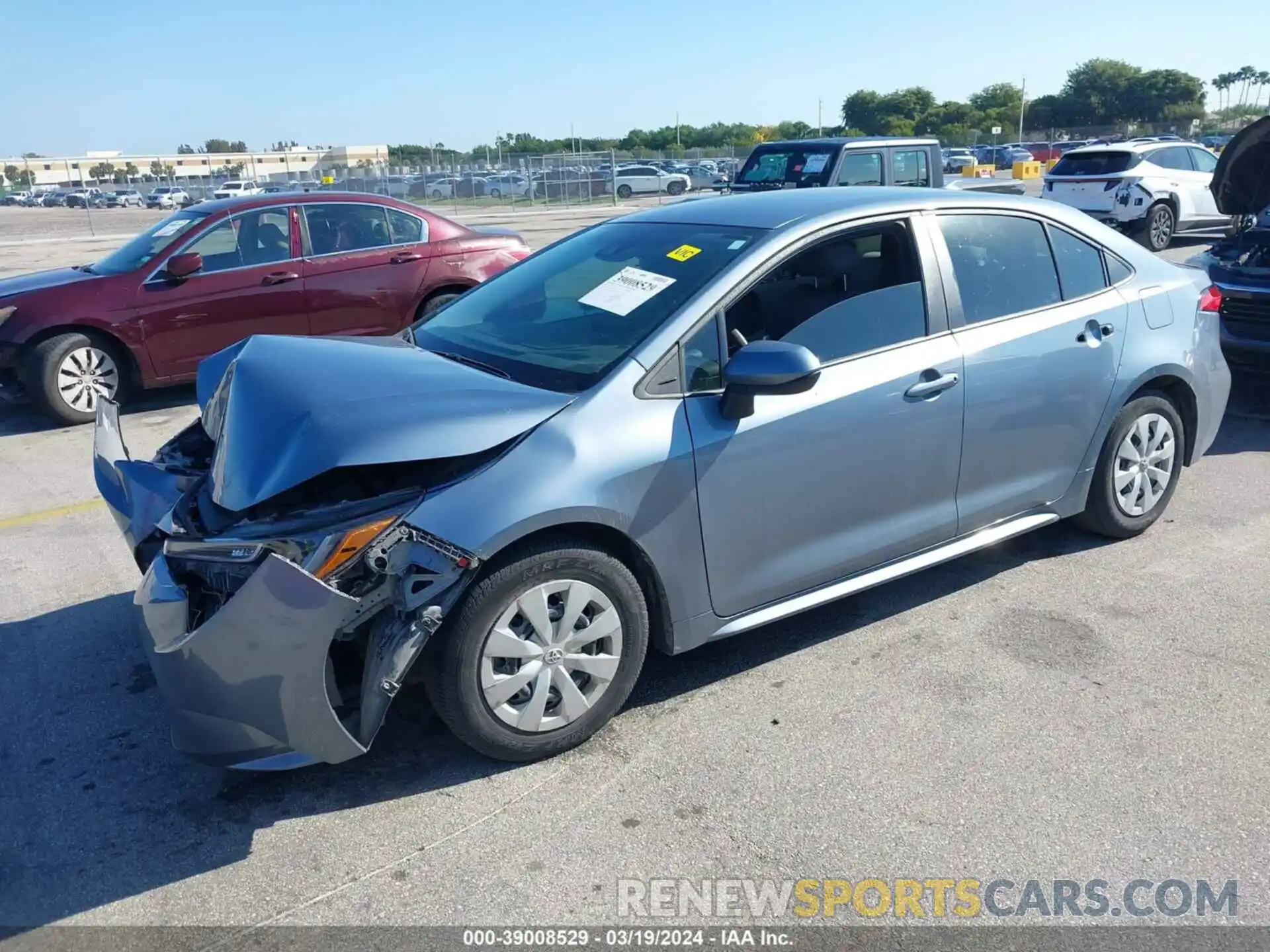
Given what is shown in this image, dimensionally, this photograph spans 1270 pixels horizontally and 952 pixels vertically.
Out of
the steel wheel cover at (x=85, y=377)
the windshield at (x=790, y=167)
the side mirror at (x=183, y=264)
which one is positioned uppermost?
the windshield at (x=790, y=167)

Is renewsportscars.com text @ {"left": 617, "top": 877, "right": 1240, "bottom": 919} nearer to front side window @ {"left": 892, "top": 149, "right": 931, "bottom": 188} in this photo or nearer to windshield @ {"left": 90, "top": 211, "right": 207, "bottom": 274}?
windshield @ {"left": 90, "top": 211, "right": 207, "bottom": 274}

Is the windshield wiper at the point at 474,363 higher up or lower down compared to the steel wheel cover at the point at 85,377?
higher up

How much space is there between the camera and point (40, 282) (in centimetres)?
783

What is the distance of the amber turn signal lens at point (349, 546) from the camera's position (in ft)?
9.30

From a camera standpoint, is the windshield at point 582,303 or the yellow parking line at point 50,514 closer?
the windshield at point 582,303

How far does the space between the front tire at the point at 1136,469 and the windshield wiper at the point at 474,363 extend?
2.76 m

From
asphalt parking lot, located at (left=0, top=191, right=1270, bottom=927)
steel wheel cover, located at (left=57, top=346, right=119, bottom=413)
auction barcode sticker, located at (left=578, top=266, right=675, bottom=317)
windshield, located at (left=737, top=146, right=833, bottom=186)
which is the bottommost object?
asphalt parking lot, located at (left=0, top=191, right=1270, bottom=927)

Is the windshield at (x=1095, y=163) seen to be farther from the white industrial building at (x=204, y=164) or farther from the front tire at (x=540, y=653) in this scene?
the white industrial building at (x=204, y=164)

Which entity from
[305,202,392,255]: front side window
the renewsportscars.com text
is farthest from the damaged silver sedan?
[305,202,392,255]: front side window

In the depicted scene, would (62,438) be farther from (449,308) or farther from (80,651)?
(449,308)

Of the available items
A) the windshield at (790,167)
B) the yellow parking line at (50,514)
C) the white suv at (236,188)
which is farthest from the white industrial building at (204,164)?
the yellow parking line at (50,514)

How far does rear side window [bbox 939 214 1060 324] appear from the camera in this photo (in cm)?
417

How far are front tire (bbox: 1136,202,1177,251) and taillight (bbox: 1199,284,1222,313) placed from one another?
12.4 meters

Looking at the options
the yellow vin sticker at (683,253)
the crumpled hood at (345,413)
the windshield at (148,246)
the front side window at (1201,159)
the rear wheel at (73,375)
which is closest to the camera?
the crumpled hood at (345,413)
